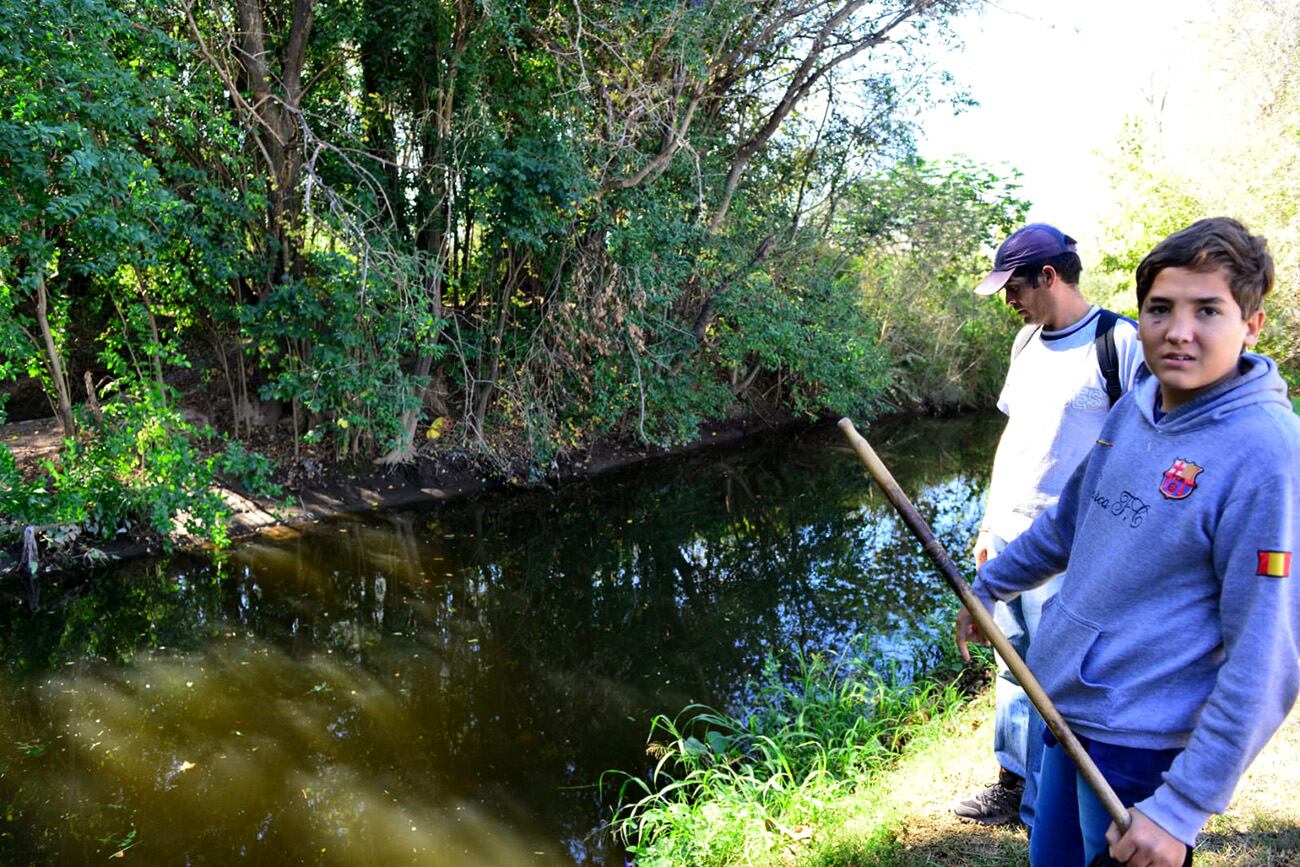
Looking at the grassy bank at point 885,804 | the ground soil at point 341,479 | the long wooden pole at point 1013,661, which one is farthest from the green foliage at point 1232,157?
the long wooden pole at point 1013,661

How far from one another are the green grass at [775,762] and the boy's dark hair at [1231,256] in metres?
2.64

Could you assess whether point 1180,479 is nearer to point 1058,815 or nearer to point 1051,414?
point 1058,815

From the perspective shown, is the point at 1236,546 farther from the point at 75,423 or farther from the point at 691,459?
the point at 691,459

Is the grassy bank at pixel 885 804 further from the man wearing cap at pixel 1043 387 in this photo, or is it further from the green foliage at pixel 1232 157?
the green foliage at pixel 1232 157

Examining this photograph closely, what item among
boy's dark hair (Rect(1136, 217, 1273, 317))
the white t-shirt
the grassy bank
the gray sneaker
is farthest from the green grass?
boy's dark hair (Rect(1136, 217, 1273, 317))

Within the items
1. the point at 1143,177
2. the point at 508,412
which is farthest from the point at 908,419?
the point at 508,412

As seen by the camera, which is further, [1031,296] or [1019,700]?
[1019,700]

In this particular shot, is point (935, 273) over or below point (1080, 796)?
over

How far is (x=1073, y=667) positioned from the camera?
5.57 ft

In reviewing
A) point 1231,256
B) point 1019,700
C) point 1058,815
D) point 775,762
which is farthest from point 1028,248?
point 775,762

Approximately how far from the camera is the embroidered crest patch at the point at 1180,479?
1.52m

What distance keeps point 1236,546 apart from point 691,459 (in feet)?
37.1

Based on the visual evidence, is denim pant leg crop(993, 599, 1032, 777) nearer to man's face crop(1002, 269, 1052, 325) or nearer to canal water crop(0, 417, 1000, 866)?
man's face crop(1002, 269, 1052, 325)

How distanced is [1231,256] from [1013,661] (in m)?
0.80
